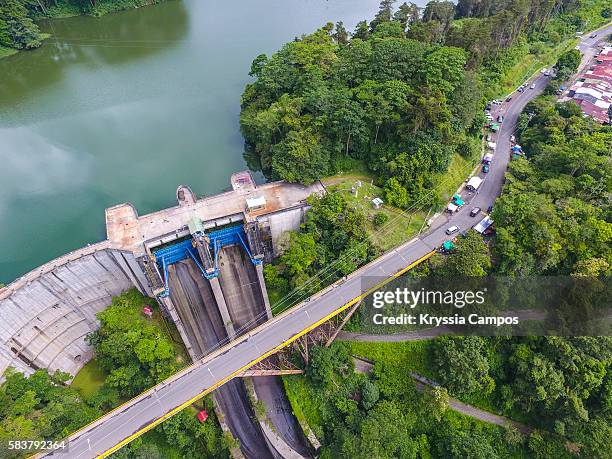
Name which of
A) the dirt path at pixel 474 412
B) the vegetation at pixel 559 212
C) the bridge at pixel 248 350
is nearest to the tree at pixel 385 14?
the vegetation at pixel 559 212

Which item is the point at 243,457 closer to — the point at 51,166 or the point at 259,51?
the point at 51,166

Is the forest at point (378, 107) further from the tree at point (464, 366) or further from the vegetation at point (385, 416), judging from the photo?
the vegetation at point (385, 416)

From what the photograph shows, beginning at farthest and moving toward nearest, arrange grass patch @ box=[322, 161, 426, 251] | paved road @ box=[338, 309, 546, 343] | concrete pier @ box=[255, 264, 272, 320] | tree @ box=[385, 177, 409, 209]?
tree @ box=[385, 177, 409, 209] < grass patch @ box=[322, 161, 426, 251] < concrete pier @ box=[255, 264, 272, 320] < paved road @ box=[338, 309, 546, 343]

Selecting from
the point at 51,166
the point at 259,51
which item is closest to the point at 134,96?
the point at 51,166

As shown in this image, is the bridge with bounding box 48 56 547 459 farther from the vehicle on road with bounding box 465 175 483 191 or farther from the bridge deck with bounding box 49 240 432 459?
the vehicle on road with bounding box 465 175 483 191

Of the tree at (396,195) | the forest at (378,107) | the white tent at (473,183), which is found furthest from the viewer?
the white tent at (473,183)

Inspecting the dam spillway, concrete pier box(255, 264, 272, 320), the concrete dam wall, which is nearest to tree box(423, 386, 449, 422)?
concrete pier box(255, 264, 272, 320)
